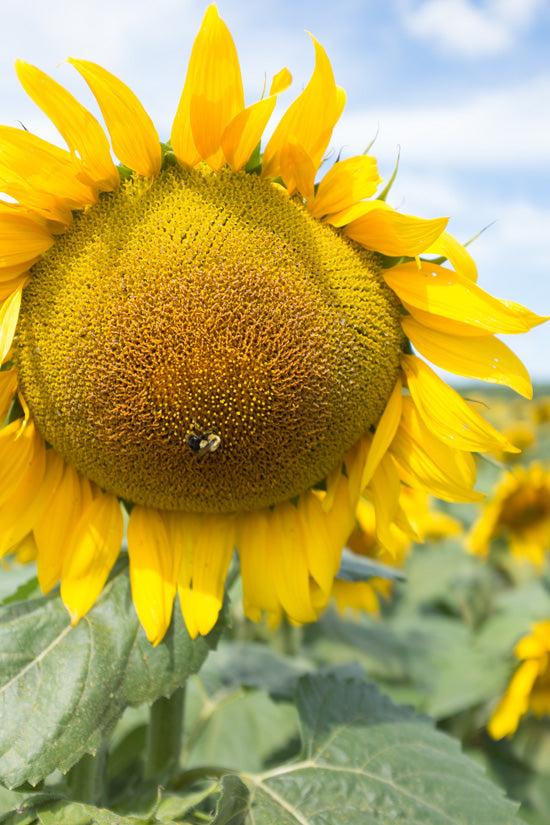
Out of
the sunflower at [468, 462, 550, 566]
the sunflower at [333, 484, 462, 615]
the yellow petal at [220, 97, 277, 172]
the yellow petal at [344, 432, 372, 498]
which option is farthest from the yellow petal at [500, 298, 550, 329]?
the sunflower at [468, 462, 550, 566]

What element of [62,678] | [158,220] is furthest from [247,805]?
[158,220]

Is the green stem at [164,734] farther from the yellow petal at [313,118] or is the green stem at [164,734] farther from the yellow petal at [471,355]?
the yellow petal at [313,118]

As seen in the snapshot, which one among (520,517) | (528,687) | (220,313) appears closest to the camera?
(220,313)

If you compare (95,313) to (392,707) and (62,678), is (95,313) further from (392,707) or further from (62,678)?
(392,707)

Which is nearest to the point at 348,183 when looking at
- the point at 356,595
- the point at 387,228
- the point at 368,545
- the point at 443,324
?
the point at 387,228

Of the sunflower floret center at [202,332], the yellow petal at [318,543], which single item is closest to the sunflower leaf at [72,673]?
the yellow petal at [318,543]

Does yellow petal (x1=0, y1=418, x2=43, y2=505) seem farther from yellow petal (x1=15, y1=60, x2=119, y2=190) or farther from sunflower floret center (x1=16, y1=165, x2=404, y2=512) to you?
yellow petal (x1=15, y1=60, x2=119, y2=190)

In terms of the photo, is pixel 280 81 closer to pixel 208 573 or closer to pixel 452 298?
pixel 452 298
